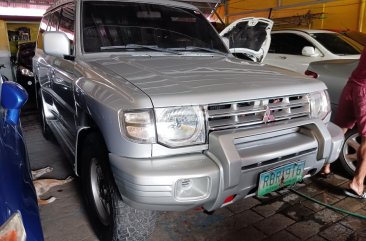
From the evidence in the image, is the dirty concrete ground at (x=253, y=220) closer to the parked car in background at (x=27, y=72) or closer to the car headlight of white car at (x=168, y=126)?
the car headlight of white car at (x=168, y=126)

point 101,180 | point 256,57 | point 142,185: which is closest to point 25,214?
point 142,185

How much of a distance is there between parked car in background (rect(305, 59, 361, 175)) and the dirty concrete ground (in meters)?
0.30

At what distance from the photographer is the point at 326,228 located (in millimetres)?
2385

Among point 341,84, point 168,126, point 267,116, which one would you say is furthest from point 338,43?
point 168,126

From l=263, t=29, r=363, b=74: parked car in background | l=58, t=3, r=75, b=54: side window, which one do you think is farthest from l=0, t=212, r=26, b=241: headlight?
l=263, t=29, r=363, b=74: parked car in background

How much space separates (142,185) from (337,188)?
2.28 metres

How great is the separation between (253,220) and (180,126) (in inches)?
49.5

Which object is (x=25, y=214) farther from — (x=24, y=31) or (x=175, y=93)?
(x=24, y=31)

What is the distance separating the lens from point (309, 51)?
216 inches

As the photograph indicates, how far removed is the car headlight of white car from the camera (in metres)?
1.62

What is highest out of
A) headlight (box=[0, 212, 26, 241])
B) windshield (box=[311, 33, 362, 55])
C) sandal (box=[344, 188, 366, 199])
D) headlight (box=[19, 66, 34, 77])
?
windshield (box=[311, 33, 362, 55])

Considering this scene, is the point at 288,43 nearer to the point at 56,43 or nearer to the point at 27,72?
the point at 56,43

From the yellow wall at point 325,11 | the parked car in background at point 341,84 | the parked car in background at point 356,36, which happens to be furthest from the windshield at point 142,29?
the yellow wall at point 325,11

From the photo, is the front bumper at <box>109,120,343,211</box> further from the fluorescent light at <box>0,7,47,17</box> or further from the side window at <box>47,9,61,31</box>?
the fluorescent light at <box>0,7,47,17</box>
